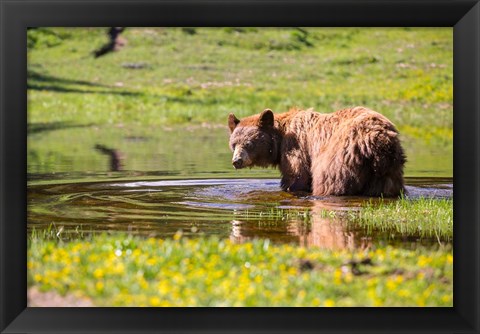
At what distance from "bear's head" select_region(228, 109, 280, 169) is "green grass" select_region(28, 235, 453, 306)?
14.8 feet

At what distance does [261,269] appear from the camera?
9.21 metres

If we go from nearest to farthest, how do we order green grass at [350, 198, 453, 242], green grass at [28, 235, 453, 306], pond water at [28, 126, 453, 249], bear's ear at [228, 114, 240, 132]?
green grass at [28, 235, 453, 306] < green grass at [350, 198, 453, 242] < pond water at [28, 126, 453, 249] < bear's ear at [228, 114, 240, 132]

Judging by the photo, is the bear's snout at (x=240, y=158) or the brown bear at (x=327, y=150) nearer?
the brown bear at (x=327, y=150)

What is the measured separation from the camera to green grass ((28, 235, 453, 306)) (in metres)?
8.77

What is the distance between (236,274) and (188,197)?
4566mm

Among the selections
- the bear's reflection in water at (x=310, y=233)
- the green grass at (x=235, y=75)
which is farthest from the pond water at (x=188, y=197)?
the green grass at (x=235, y=75)

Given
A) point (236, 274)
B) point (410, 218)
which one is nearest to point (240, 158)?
point (410, 218)

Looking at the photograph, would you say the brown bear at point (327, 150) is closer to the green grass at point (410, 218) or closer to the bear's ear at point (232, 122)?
the bear's ear at point (232, 122)

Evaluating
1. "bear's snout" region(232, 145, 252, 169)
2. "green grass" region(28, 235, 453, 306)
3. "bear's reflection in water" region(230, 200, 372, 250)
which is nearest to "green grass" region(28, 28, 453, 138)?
"bear's snout" region(232, 145, 252, 169)

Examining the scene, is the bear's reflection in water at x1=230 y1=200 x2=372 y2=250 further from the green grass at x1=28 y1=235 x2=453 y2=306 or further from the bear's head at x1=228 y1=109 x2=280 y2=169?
the bear's head at x1=228 y1=109 x2=280 y2=169

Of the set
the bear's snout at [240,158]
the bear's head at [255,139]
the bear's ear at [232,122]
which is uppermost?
the bear's ear at [232,122]

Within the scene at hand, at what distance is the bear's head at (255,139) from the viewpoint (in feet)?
47.2
